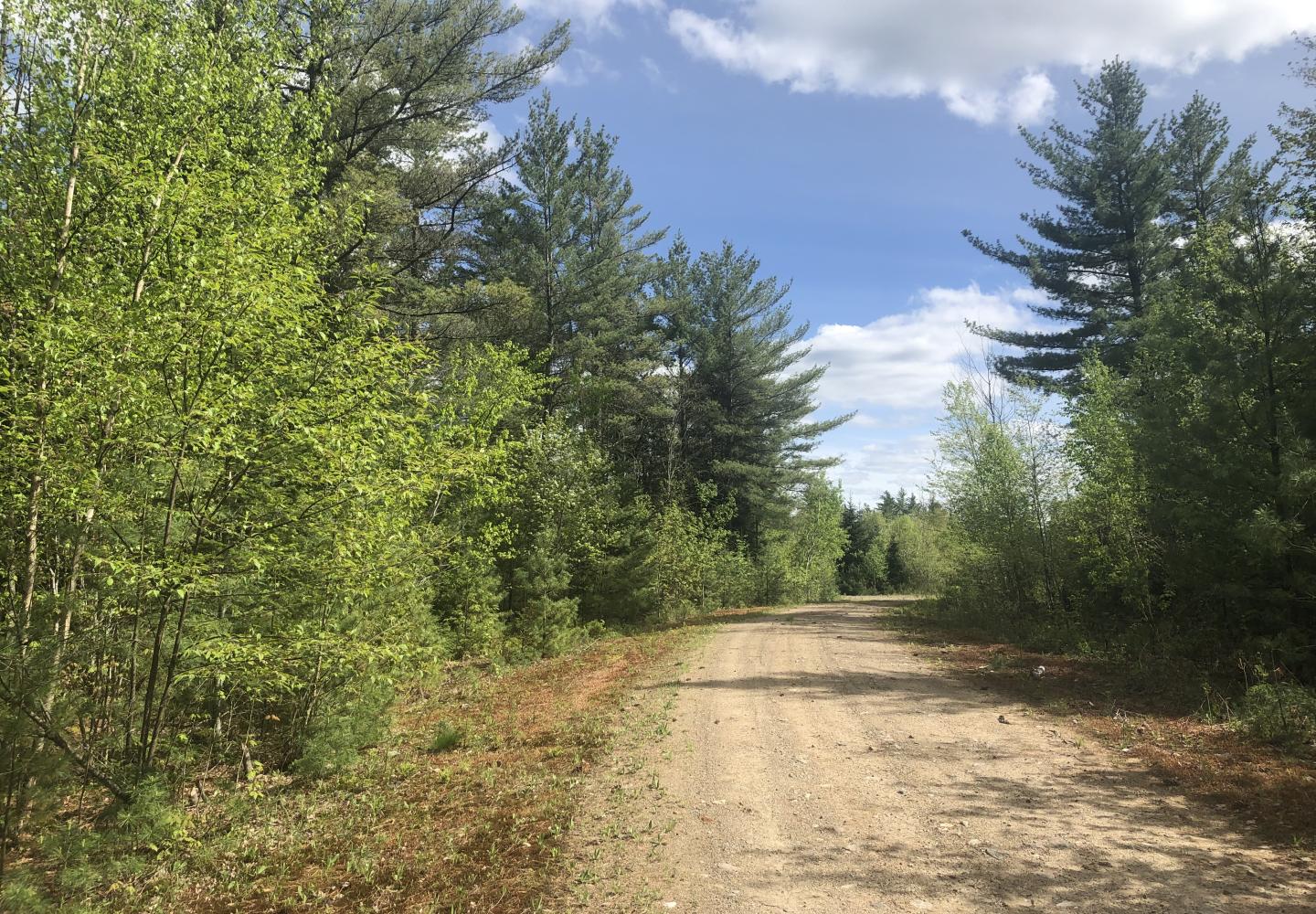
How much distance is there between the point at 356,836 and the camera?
6.01 m

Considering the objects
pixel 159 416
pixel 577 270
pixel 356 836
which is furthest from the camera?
pixel 577 270

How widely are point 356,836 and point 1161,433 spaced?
→ 13.2 metres

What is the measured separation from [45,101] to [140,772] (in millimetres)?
6232

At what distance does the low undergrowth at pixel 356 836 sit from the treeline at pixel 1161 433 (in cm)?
850

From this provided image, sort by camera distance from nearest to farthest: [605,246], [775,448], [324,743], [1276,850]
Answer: [1276,850] → [324,743] → [605,246] → [775,448]

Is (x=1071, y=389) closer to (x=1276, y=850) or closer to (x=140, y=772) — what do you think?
(x=1276, y=850)

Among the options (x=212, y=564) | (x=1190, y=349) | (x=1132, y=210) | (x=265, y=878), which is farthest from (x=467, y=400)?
(x=1132, y=210)

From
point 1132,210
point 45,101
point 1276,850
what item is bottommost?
point 1276,850

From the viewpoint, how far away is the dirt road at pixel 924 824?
439 centimetres

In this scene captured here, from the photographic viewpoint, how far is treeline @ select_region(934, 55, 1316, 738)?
9.54 m

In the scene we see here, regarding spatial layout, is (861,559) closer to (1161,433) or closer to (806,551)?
(806,551)

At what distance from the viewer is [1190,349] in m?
11.1

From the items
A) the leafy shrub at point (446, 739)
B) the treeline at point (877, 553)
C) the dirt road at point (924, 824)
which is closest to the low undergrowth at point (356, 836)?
the leafy shrub at point (446, 739)

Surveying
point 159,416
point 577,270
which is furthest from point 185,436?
point 577,270
